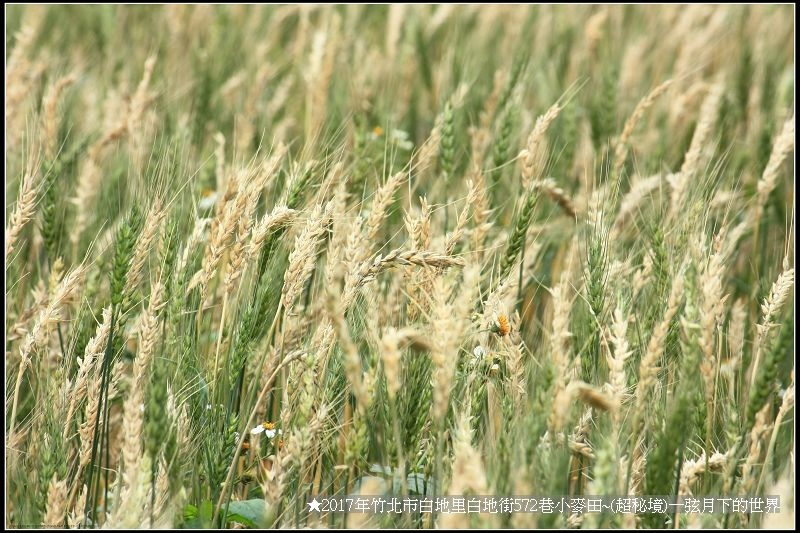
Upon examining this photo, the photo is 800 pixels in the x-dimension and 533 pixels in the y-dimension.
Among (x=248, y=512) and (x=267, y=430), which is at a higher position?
(x=267, y=430)

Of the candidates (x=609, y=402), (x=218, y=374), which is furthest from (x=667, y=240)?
(x=218, y=374)

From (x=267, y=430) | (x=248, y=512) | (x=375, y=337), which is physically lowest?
(x=248, y=512)

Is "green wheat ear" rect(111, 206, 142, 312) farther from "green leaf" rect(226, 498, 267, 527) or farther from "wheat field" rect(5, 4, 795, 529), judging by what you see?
"green leaf" rect(226, 498, 267, 527)

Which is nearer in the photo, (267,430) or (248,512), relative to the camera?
(248,512)

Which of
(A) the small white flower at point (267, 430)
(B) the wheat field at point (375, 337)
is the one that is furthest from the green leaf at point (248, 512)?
(A) the small white flower at point (267, 430)

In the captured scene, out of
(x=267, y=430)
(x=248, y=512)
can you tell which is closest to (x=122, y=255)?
(x=267, y=430)

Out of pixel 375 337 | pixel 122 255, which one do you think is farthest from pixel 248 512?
pixel 122 255

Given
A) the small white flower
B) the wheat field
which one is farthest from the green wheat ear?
the small white flower

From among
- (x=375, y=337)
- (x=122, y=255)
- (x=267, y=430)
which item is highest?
(x=122, y=255)

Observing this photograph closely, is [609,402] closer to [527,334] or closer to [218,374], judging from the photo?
[218,374]

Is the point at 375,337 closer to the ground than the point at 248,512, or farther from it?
farther from it

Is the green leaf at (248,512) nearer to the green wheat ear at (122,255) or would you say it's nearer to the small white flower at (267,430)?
the small white flower at (267,430)

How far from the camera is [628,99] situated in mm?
4094

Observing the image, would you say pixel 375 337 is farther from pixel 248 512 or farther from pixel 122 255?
pixel 122 255
